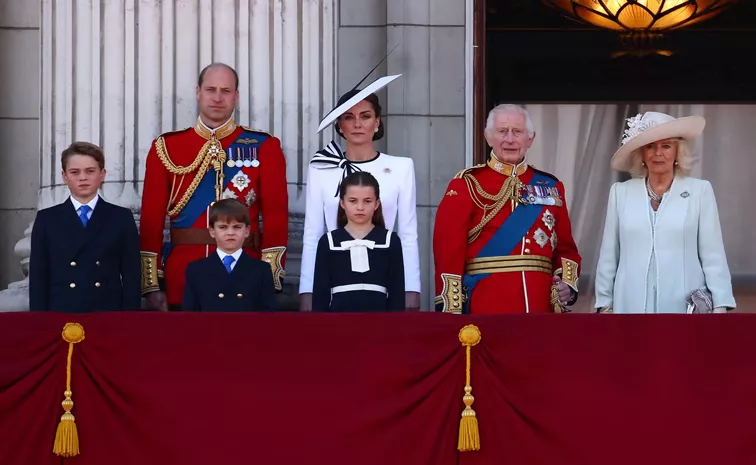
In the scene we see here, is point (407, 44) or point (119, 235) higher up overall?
point (407, 44)

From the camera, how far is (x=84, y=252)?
23.4 feet

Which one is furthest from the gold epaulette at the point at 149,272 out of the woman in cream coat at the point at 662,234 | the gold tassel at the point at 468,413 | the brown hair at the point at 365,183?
the woman in cream coat at the point at 662,234

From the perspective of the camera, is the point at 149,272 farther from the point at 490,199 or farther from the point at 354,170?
the point at 490,199

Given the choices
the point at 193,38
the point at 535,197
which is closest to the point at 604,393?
the point at 535,197

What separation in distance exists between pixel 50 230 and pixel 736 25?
6402mm

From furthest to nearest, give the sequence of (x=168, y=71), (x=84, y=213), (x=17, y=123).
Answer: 1. (x=17, y=123)
2. (x=168, y=71)
3. (x=84, y=213)

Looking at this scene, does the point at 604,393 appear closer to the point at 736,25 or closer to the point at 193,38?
the point at 193,38

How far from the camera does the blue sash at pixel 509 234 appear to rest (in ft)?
24.4

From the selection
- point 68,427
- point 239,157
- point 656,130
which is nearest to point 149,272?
point 239,157

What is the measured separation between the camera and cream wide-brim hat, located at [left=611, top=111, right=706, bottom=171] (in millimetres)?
7307

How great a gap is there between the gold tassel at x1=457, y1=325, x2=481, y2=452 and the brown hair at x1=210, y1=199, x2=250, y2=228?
1.29 metres

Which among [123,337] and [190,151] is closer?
[123,337]

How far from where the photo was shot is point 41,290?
23.3 feet

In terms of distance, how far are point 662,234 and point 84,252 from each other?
2501mm
